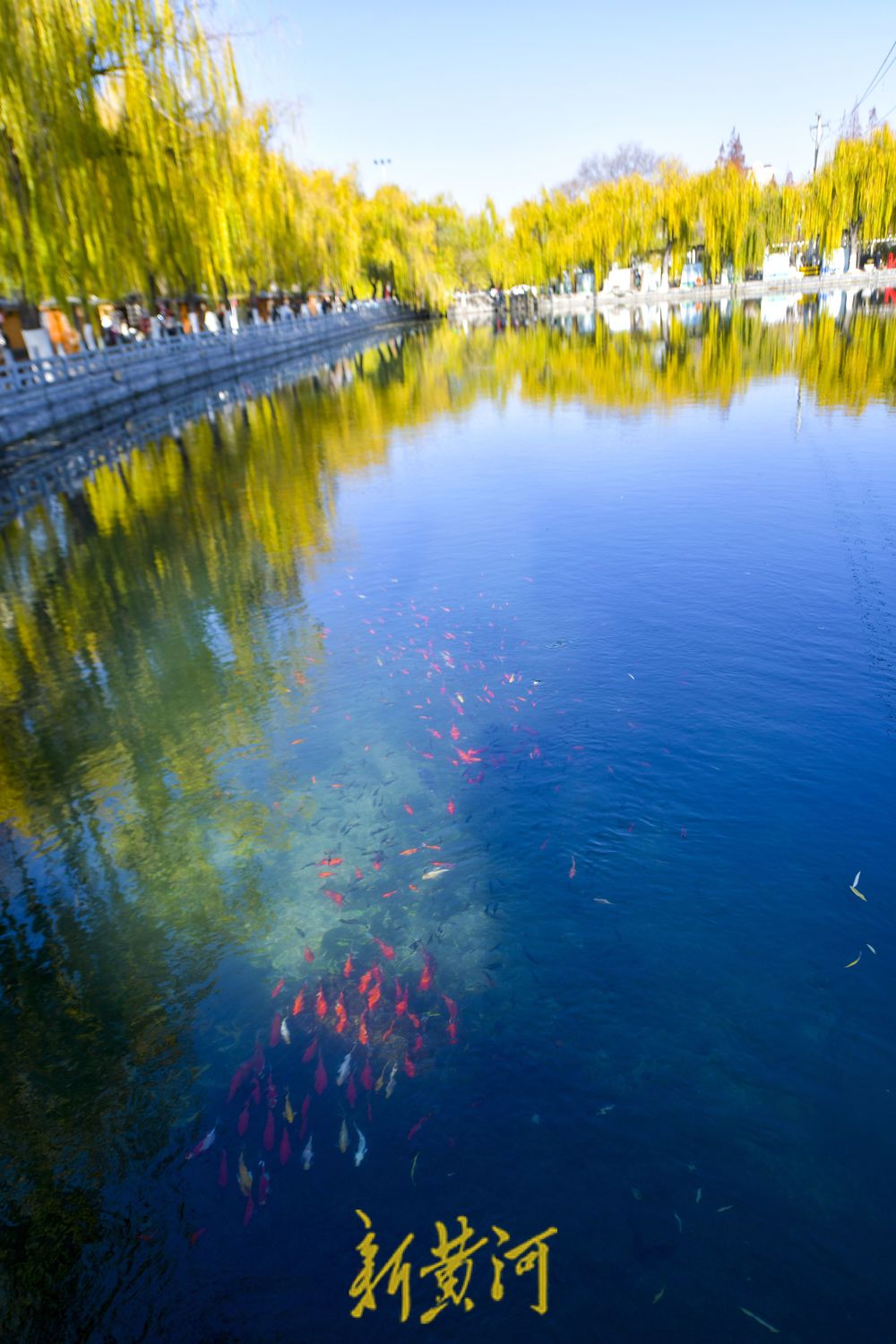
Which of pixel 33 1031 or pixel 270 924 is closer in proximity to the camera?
pixel 33 1031

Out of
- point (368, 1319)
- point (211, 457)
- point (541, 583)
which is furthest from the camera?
point (211, 457)

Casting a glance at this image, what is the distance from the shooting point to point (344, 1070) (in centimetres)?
435

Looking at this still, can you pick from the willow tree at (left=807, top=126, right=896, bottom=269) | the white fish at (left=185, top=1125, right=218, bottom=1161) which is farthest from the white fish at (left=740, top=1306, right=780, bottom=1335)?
the willow tree at (left=807, top=126, right=896, bottom=269)

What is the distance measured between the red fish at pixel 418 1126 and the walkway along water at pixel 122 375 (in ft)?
71.7

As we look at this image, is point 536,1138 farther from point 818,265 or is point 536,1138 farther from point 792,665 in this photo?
point 818,265

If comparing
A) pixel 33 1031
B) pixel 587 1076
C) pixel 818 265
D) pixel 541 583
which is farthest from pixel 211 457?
pixel 818 265

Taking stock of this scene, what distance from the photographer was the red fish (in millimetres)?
4007

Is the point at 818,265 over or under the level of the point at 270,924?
over

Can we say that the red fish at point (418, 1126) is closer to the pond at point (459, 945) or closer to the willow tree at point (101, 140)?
the pond at point (459, 945)

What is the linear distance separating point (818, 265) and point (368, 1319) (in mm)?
81706

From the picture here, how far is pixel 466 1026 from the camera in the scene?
14.9ft

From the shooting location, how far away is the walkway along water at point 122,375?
2295 cm

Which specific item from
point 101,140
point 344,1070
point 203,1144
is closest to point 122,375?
point 101,140

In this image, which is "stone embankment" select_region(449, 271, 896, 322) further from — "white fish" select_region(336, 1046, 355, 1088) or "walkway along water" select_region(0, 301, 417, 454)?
"white fish" select_region(336, 1046, 355, 1088)
